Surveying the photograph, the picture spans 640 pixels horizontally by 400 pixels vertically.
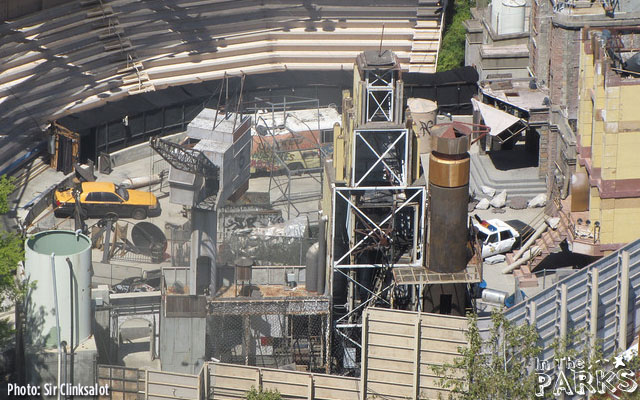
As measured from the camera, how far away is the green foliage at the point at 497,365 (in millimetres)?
37750

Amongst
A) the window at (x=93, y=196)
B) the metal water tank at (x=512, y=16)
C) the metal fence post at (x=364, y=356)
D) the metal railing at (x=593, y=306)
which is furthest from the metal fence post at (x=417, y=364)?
the metal water tank at (x=512, y=16)

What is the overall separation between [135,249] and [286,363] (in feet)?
31.2

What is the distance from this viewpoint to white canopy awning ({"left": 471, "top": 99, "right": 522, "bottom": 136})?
58219mm

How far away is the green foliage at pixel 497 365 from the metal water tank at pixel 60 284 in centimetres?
1105

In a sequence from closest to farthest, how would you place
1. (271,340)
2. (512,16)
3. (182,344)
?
(182,344) → (271,340) → (512,16)

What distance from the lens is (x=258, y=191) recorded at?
58.2 metres

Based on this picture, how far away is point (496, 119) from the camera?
58688 millimetres

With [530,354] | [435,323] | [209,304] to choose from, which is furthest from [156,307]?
[530,354]

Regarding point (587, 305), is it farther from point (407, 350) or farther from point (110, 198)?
point (110, 198)

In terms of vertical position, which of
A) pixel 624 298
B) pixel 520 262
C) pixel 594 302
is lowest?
pixel 594 302

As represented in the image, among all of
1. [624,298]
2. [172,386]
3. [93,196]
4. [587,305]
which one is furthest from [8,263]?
[624,298]

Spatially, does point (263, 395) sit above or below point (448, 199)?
below

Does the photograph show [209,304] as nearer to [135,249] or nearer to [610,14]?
[135,249]

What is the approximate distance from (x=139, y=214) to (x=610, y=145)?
20.0 meters
